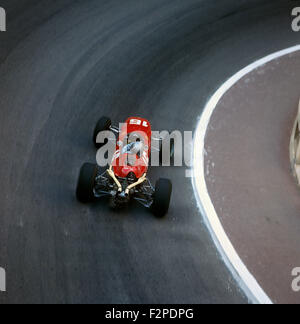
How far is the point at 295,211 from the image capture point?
10.2 m

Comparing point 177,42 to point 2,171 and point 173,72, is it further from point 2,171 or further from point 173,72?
point 2,171

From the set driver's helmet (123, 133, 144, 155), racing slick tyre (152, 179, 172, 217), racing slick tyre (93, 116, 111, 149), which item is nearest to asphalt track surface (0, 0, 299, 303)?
racing slick tyre (93, 116, 111, 149)

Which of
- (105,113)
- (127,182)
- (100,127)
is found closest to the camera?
(127,182)

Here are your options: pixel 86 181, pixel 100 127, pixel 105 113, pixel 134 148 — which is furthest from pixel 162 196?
pixel 105 113

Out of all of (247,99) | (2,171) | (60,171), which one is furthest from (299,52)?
(2,171)

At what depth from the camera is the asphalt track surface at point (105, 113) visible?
8.00m

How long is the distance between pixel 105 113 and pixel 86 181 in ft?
11.8

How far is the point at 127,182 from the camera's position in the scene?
30.0 feet

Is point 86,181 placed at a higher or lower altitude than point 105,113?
lower

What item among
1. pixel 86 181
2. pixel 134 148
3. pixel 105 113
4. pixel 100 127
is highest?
pixel 105 113

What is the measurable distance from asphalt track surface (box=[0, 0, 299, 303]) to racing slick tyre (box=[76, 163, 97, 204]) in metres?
0.37

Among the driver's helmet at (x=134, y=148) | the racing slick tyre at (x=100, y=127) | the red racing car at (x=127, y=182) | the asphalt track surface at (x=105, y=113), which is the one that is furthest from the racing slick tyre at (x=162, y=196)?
the racing slick tyre at (x=100, y=127)

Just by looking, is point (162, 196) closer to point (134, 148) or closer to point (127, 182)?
point (127, 182)

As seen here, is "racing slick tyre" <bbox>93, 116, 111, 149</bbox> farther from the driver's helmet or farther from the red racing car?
the driver's helmet
